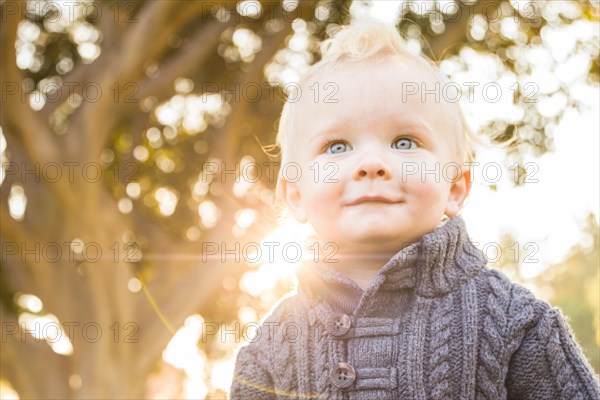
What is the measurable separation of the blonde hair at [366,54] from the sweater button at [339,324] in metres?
0.41

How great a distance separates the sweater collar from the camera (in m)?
1.77

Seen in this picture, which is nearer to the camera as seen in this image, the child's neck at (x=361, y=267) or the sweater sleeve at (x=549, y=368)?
the sweater sleeve at (x=549, y=368)

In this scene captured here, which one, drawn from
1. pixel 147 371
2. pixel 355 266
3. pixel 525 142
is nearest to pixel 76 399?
pixel 147 371

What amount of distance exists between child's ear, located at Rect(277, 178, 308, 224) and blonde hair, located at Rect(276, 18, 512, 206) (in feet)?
0.08

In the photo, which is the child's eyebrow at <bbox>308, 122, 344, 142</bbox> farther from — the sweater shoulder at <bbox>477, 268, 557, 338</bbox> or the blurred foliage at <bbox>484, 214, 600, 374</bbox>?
the blurred foliage at <bbox>484, 214, 600, 374</bbox>

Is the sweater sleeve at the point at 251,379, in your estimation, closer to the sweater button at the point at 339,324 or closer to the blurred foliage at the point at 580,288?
the sweater button at the point at 339,324

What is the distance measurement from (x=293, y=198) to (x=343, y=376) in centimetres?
49

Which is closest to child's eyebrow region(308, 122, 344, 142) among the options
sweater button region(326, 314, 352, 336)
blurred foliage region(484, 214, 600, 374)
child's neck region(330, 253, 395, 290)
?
child's neck region(330, 253, 395, 290)

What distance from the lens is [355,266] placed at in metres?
1.88

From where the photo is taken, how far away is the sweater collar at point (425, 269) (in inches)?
69.7

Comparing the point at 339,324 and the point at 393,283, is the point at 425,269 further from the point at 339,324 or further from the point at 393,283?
the point at 339,324

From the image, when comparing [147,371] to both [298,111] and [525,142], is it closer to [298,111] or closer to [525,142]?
[525,142]

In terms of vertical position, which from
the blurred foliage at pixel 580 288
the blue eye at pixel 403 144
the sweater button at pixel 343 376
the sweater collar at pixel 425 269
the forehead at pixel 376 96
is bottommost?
the sweater button at pixel 343 376

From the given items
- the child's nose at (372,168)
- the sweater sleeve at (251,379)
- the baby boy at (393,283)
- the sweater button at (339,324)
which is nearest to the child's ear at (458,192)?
the baby boy at (393,283)
